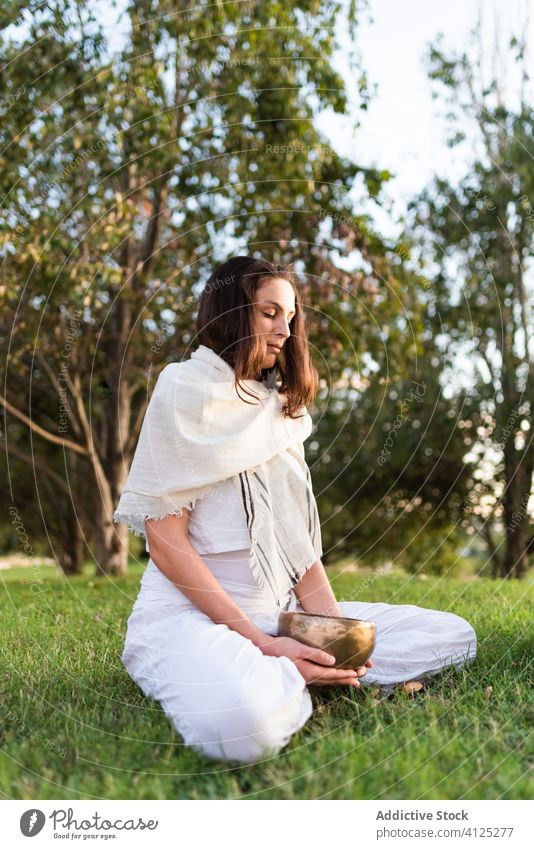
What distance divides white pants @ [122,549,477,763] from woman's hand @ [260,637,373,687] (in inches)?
3.6

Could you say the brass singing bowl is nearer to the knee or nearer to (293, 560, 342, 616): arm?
the knee

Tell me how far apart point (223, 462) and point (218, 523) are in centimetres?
27

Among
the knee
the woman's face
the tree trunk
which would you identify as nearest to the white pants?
the knee

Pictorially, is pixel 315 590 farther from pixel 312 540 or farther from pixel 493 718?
pixel 493 718

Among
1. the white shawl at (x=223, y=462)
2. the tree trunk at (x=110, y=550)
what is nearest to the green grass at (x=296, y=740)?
the white shawl at (x=223, y=462)

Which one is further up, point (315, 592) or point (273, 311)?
point (273, 311)

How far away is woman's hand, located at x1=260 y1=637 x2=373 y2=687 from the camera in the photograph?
337 cm

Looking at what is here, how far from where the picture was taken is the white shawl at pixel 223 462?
3.68 meters

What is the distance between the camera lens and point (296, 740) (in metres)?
3.19

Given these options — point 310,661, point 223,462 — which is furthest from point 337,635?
point 223,462

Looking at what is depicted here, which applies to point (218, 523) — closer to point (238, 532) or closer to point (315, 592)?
point (238, 532)

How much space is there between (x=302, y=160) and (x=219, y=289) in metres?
4.80

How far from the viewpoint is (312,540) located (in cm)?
416
